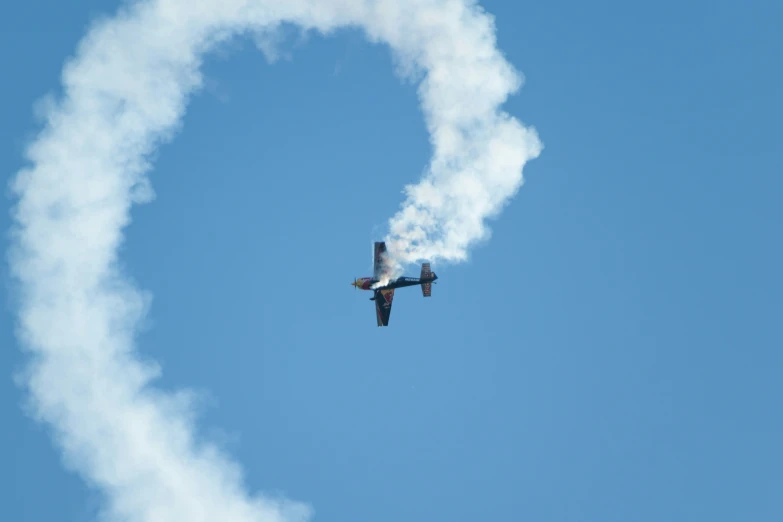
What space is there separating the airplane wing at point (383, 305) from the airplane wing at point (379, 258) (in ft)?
16.4

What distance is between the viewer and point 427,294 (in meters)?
107

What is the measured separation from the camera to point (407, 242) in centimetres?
10325

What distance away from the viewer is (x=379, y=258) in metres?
106

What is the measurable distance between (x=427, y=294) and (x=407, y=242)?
7806 millimetres

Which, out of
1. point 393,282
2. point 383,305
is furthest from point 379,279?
point 383,305

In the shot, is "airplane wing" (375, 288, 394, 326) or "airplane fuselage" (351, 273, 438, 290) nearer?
"airplane fuselage" (351, 273, 438, 290)

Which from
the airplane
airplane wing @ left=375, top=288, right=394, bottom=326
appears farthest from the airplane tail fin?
airplane wing @ left=375, top=288, right=394, bottom=326

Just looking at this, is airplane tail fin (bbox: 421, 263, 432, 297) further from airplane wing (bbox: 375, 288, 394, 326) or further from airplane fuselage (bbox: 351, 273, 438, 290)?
airplane wing (bbox: 375, 288, 394, 326)

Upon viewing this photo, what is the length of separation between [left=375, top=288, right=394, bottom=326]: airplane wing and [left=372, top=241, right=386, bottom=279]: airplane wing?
16.4ft

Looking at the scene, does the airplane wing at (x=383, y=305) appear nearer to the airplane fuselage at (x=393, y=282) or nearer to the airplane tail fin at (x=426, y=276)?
the airplane fuselage at (x=393, y=282)

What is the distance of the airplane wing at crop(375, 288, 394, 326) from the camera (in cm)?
11127

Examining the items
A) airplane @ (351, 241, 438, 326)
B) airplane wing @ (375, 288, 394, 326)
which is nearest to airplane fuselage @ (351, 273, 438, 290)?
airplane @ (351, 241, 438, 326)

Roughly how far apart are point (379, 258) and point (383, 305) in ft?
29.5

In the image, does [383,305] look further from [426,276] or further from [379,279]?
[426,276]
